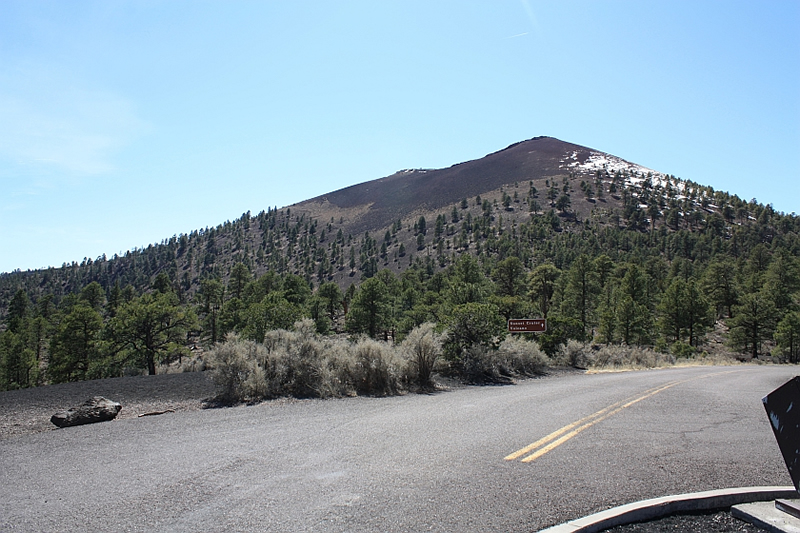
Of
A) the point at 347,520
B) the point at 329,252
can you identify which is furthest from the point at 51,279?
the point at 347,520

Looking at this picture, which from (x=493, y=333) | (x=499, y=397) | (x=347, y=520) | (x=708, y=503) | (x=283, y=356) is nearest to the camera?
(x=347, y=520)

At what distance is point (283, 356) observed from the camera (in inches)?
448

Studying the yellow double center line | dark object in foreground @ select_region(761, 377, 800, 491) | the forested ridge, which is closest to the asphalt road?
the yellow double center line

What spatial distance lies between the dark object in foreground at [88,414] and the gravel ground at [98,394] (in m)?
0.18

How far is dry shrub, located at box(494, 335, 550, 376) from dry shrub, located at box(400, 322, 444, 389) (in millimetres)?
3577

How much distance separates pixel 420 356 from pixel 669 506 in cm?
959

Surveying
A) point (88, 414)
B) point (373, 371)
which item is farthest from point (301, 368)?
point (88, 414)

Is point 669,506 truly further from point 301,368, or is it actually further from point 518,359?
point 518,359

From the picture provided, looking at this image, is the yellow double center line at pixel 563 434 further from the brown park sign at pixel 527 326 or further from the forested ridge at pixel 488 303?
the brown park sign at pixel 527 326

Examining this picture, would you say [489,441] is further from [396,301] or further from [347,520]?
[396,301]

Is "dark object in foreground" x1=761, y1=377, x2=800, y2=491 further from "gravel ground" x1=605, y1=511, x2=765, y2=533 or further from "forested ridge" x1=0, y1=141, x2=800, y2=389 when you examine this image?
"forested ridge" x1=0, y1=141, x2=800, y2=389

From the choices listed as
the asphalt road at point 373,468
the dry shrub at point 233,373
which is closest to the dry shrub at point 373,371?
the dry shrub at point 233,373

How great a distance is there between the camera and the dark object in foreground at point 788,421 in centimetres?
333

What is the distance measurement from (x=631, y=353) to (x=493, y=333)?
16.5 meters
